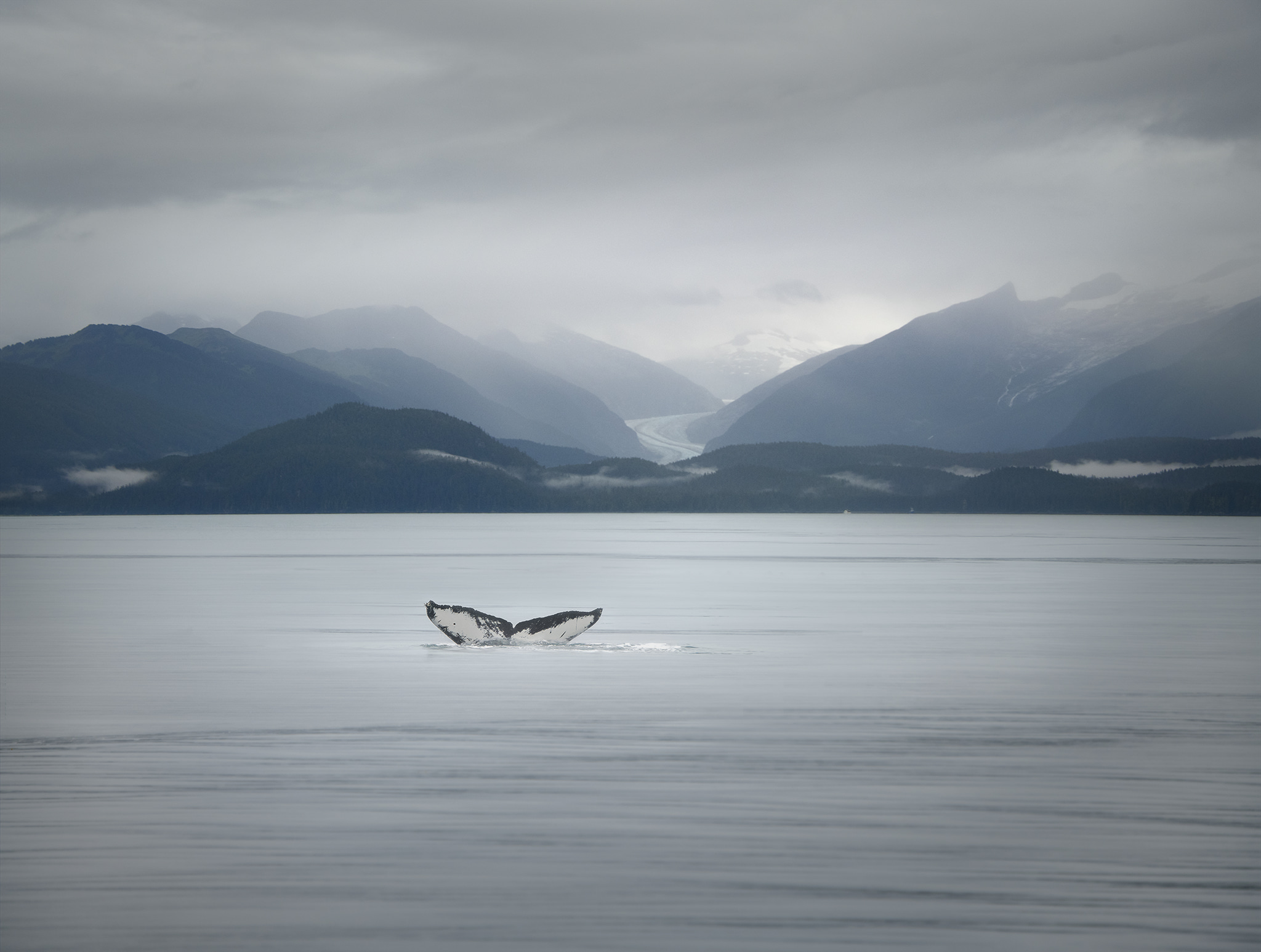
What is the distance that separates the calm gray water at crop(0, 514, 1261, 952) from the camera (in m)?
16.2

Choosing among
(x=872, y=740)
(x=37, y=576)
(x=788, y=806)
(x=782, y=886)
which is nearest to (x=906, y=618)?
(x=872, y=740)

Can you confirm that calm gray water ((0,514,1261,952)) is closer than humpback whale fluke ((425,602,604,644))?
Yes

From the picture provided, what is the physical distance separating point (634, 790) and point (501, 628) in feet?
98.2

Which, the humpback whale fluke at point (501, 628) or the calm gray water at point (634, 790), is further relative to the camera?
the humpback whale fluke at point (501, 628)

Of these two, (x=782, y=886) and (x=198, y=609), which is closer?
(x=782, y=886)

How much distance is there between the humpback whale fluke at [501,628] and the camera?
50.9 m

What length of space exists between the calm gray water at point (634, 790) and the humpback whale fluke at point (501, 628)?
101 centimetres

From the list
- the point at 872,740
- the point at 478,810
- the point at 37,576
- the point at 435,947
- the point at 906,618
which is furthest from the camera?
the point at 37,576

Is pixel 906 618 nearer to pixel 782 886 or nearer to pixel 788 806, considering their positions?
pixel 788 806

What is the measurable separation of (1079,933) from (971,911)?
1.32 meters

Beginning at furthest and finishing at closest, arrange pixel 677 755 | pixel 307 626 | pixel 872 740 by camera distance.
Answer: pixel 307 626 → pixel 872 740 → pixel 677 755

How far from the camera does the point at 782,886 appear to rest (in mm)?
17344

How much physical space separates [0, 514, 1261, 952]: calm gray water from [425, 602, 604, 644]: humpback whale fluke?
1.01 m

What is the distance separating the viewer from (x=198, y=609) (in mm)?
68750
